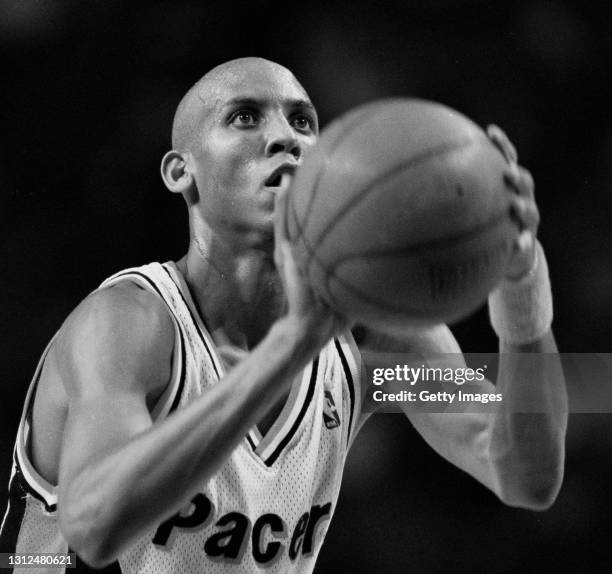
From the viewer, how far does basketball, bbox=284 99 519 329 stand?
157cm

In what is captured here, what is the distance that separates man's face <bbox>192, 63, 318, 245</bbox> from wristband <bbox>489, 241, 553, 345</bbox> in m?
0.51

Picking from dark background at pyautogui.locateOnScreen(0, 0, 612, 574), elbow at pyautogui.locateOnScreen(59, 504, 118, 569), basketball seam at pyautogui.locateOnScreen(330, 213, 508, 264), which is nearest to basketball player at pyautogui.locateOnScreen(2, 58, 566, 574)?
elbow at pyautogui.locateOnScreen(59, 504, 118, 569)

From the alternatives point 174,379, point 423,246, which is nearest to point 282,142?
point 174,379

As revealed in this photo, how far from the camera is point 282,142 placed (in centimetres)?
225

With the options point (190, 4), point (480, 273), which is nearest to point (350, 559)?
point (190, 4)

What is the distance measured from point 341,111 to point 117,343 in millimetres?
2077

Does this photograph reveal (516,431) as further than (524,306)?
Yes

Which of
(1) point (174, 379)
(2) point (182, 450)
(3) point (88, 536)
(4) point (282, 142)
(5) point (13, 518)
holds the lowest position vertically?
(5) point (13, 518)

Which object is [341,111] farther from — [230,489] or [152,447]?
[152,447]

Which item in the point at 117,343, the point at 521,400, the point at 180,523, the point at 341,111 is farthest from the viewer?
the point at 341,111

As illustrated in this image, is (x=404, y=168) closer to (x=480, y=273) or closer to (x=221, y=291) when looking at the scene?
(x=480, y=273)

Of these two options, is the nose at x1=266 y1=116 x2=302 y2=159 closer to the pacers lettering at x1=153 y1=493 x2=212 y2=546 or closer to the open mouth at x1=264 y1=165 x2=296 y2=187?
the open mouth at x1=264 y1=165 x2=296 y2=187

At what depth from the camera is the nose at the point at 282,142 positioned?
7.37 feet

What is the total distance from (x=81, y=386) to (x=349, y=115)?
2.14 ft
